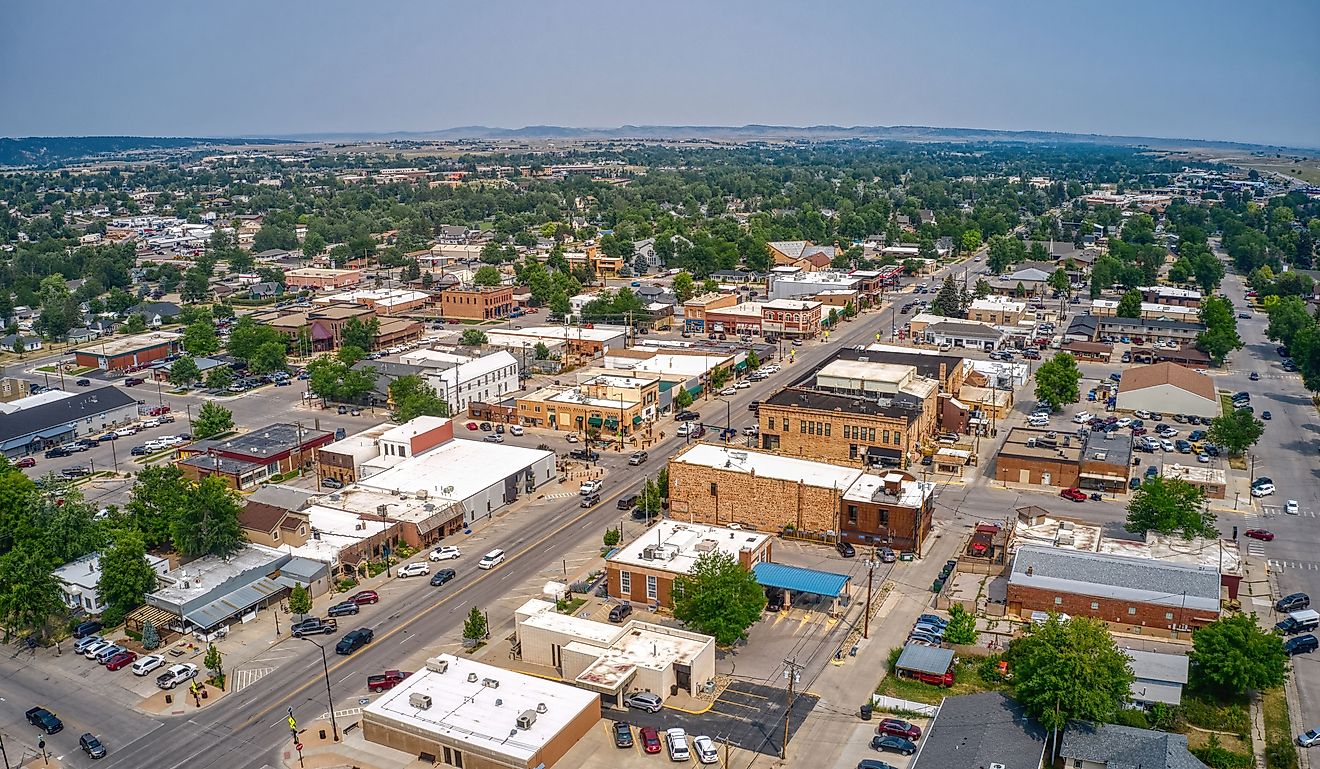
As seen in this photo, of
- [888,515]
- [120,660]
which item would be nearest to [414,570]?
[120,660]

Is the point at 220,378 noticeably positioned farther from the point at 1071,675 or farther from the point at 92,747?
the point at 1071,675

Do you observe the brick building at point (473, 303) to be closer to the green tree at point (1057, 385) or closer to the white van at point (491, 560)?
the green tree at point (1057, 385)

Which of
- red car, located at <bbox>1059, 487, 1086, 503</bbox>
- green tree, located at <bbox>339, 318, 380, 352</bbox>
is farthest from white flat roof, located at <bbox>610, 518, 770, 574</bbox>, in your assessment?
green tree, located at <bbox>339, 318, 380, 352</bbox>

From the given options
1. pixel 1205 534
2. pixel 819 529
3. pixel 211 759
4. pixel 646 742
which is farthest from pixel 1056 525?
pixel 211 759

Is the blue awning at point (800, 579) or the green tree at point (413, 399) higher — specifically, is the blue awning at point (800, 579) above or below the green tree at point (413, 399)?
below

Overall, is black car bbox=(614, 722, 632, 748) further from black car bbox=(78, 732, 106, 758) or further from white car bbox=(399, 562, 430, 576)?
black car bbox=(78, 732, 106, 758)

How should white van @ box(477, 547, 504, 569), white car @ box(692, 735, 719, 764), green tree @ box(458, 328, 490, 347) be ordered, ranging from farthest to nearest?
green tree @ box(458, 328, 490, 347) < white van @ box(477, 547, 504, 569) < white car @ box(692, 735, 719, 764)

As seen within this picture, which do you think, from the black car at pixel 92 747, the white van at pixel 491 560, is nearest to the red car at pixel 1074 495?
the white van at pixel 491 560
